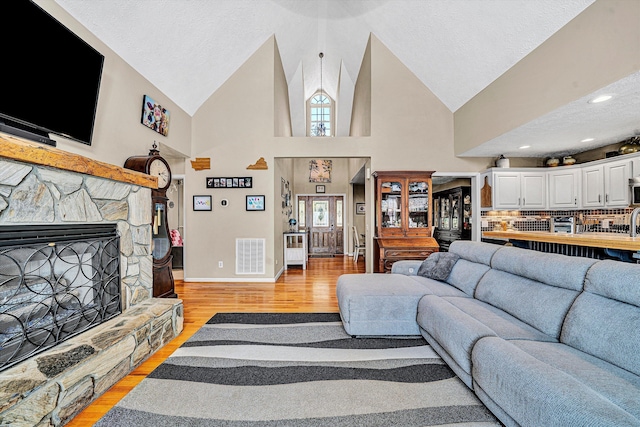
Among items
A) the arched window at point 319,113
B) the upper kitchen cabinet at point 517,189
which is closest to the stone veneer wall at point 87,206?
the upper kitchen cabinet at point 517,189

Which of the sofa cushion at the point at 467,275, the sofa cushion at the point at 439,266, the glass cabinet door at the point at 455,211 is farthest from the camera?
the glass cabinet door at the point at 455,211

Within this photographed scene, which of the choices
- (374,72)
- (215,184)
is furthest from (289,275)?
(374,72)

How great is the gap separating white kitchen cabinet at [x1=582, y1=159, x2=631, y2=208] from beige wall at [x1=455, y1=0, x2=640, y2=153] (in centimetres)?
193

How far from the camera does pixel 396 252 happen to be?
4766mm

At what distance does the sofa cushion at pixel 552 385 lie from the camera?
1.06 metres

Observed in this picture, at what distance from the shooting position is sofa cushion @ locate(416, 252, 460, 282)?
125 inches

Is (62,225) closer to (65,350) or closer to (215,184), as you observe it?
(65,350)

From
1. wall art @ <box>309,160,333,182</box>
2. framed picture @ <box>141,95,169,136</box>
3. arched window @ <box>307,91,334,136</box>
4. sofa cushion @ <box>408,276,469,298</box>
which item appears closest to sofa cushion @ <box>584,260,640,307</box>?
sofa cushion @ <box>408,276,469,298</box>

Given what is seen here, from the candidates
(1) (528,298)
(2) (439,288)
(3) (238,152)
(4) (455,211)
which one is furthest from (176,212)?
(1) (528,298)

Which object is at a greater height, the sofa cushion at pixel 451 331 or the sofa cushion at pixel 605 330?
the sofa cushion at pixel 605 330

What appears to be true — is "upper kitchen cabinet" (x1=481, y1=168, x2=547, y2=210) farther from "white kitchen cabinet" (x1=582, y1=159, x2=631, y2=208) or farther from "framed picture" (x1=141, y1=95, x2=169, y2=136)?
"framed picture" (x1=141, y1=95, x2=169, y2=136)

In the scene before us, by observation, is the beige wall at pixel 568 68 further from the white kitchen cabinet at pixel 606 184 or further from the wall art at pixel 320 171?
the wall art at pixel 320 171

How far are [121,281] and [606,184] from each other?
21.4ft

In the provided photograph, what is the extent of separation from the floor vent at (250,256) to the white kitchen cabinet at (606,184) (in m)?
5.53
